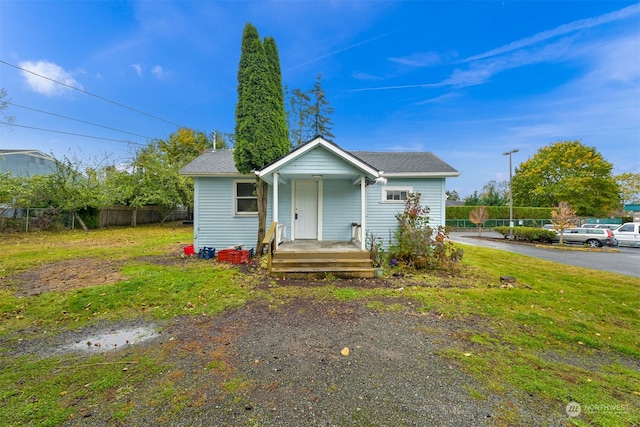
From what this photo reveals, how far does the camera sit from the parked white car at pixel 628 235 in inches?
638

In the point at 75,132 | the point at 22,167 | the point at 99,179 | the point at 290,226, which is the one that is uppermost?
the point at 75,132

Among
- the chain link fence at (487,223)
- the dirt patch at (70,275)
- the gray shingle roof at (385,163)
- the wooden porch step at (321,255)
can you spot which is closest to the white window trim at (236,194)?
the gray shingle roof at (385,163)

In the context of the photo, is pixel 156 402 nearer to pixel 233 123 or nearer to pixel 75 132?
pixel 233 123

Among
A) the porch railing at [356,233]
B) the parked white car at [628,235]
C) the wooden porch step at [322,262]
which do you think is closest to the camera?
the wooden porch step at [322,262]

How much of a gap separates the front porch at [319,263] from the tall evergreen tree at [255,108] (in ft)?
9.69

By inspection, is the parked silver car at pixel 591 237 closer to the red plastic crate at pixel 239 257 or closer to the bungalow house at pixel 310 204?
the bungalow house at pixel 310 204

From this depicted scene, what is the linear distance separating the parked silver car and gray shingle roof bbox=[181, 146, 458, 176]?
45.5 ft

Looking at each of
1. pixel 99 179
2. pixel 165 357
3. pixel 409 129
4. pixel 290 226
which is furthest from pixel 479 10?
pixel 99 179

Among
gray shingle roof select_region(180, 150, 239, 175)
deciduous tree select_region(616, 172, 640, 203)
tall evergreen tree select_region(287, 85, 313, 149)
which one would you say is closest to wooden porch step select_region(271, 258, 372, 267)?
gray shingle roof select_region(180, 150, 239, 175)

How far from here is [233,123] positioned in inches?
346

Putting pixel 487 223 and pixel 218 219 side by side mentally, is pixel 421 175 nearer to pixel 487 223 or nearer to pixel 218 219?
pixel 218 219

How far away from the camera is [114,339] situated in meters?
3.62

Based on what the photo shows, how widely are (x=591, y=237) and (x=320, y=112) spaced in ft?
78.2

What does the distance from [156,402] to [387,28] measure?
672 inches
